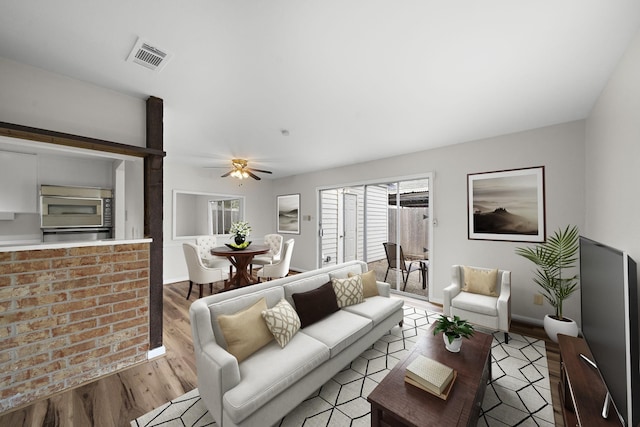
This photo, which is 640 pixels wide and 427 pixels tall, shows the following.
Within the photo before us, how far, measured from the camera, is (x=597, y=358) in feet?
4.50

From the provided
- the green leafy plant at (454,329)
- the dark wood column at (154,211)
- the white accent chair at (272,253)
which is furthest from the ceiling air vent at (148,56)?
the white accent chair at (272,253)

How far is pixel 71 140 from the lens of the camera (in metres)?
2.00

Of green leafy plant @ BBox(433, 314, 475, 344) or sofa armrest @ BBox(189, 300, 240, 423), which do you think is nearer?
sofa armrest @ BBox(189, 300, 240, 423)

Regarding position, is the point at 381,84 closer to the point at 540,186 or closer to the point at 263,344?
the point at 263,344

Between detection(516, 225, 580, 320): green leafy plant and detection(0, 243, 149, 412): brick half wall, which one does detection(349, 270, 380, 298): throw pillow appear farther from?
detection(0, 243, 149, 412): brick half wall

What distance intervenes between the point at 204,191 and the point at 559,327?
20.5 ft

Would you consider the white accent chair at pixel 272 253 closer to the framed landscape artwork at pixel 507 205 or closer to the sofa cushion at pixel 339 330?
the sofa cushion at pixel 339 330

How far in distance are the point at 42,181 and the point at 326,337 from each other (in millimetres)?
4188

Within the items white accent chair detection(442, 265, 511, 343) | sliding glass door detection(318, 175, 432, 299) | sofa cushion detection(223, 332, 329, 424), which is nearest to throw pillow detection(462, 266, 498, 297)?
white accent chair detection(442, 265, 511, 343)

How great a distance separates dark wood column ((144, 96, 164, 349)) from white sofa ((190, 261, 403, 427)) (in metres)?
1.00

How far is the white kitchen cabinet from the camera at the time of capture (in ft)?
9.36

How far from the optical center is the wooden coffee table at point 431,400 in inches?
48.7

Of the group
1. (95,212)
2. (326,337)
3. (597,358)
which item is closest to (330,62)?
(326,337)

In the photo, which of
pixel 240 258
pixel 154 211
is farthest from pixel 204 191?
pixel 154 211
